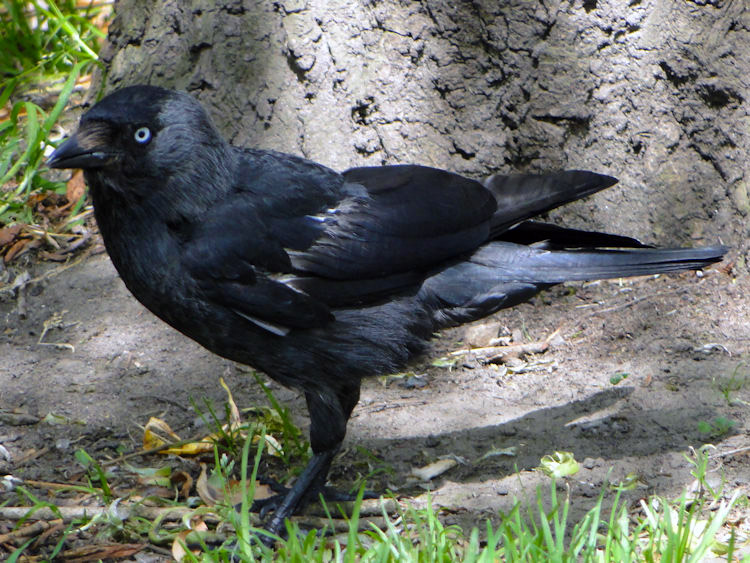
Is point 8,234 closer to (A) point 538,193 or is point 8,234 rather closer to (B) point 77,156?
(B) point 77,156

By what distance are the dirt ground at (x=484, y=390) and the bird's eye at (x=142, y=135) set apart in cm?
141

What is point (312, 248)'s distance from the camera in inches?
138

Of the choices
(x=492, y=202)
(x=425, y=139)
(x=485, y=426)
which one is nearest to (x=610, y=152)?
(x=425, y=139)

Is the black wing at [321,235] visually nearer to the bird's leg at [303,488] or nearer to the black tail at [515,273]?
the black tail at [515,273]

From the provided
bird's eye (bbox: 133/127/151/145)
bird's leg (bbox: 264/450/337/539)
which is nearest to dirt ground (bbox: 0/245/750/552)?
bird's leg (bbox: 264/450/337/539)

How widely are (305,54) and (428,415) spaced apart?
209 cm

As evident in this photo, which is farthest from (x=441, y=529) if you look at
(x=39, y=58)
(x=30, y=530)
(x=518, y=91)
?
(x=39, y=58)

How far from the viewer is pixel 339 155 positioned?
4.89 meters

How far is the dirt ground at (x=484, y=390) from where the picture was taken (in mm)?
3629

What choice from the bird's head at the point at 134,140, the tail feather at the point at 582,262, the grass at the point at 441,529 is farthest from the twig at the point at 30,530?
the tail feather at the point at 582,262

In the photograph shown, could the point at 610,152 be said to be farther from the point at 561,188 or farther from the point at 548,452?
the point at 548,452

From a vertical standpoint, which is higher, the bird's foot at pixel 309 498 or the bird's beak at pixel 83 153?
the bird's beak at pixel 83 153

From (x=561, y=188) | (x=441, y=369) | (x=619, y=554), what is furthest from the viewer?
(x=441, y=369)

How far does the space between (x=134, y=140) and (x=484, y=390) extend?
2.00m
